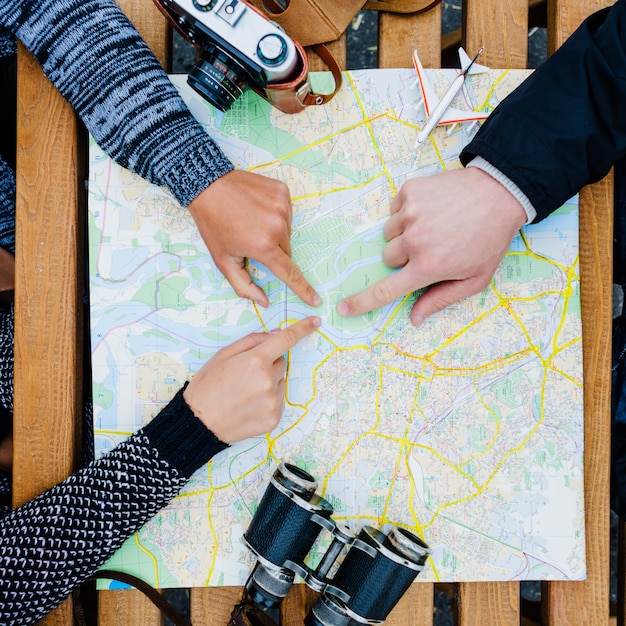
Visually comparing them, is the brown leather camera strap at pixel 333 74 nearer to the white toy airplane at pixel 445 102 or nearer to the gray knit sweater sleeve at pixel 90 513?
the white toy airplane at pixel 445 102

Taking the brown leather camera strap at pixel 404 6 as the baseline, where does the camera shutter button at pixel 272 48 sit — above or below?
below

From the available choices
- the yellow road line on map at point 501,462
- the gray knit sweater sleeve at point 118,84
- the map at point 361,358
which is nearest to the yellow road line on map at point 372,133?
the map at point 361,358

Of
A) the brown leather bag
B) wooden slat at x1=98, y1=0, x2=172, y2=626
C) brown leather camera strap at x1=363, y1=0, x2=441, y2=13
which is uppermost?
brown leather camera strap at x1=363, y1=0, x2=441, y2=13

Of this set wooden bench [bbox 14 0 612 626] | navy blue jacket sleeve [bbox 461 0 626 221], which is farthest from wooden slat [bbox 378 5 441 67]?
navy blue jacket sleeve [bbox 461 0 626 221]

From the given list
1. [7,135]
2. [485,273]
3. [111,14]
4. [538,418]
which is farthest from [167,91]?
[538,418]

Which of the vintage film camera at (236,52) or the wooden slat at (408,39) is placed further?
the wooden slat at (408,39)

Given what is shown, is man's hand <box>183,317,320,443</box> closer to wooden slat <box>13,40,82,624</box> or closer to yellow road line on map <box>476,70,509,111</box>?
wooden slat <box>13,40,82,624</box>

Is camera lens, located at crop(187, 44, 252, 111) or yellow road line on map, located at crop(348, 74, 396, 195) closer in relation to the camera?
camera lens, located at crop(187, 44, 252, 111)
